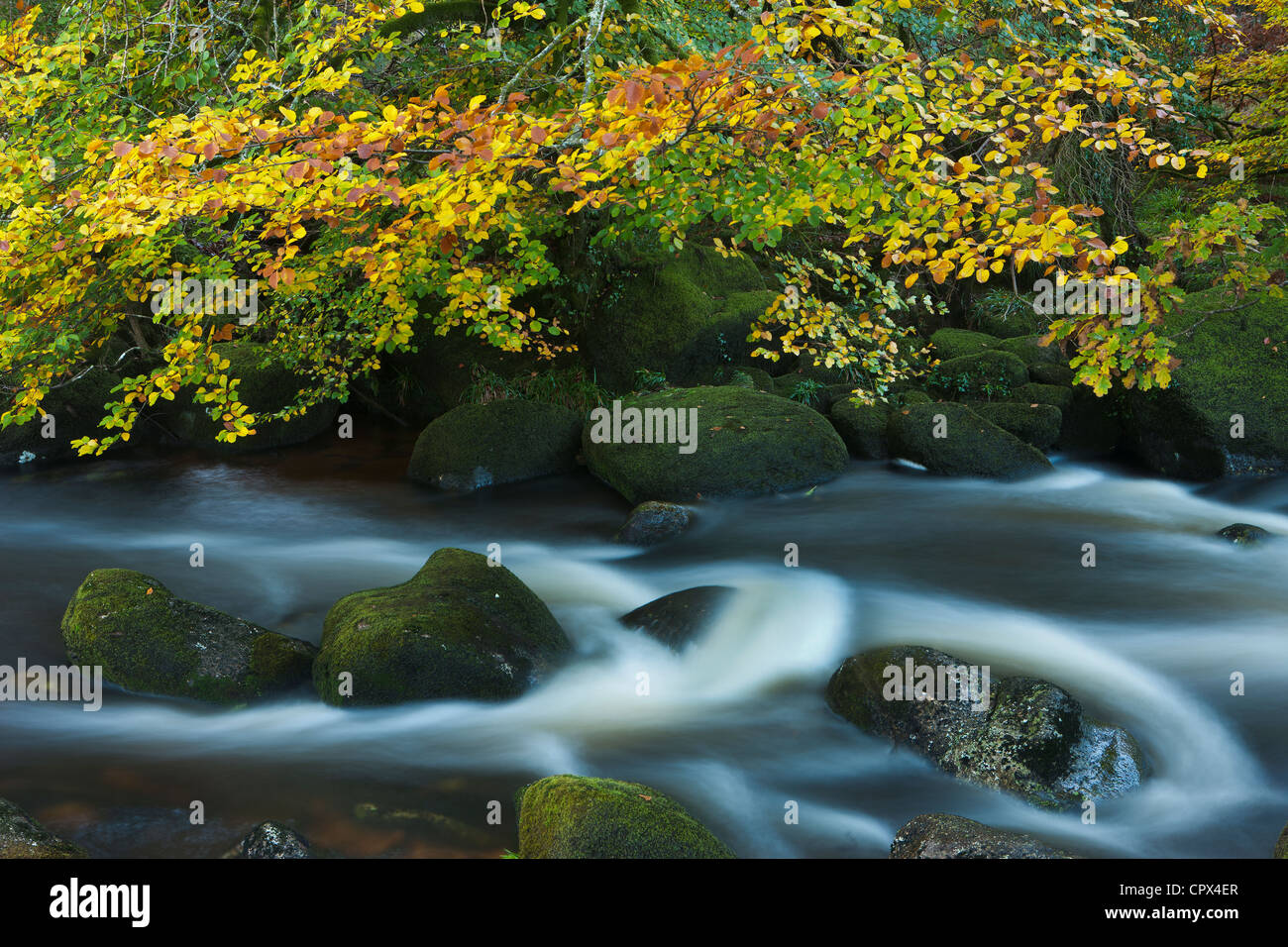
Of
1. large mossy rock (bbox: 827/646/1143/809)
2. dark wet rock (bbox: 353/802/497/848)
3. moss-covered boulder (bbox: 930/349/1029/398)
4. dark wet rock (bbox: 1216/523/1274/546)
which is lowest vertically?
dark wet rock (bbox: 353/802/497/848)

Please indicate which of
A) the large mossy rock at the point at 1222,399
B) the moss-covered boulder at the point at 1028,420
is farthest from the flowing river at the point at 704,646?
the moss-covered boulder at the point at 1028,420

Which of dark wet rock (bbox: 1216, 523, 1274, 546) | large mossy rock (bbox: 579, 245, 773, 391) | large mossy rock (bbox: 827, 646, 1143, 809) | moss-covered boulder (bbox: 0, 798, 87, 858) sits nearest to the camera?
moss-covered boulder (bbox: 0, 798, 87, 858)

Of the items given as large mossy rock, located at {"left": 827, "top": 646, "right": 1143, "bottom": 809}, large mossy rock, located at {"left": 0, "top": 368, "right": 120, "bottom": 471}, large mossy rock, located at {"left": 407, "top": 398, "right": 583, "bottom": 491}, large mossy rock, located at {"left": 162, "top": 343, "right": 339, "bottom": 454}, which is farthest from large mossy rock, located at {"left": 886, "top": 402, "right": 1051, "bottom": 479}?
large mossy rock, located at {"left": 0, "top": 368, "right": 120, "bottom": 471}

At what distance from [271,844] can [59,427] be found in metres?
9.51

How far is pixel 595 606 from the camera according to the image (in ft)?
25.1

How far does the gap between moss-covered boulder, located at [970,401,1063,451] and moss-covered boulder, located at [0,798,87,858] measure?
1023 centimetres

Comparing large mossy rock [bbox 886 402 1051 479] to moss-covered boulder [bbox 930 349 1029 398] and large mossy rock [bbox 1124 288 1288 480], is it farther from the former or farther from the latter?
moss-covered boulder [bbox 930 349 1029 398]

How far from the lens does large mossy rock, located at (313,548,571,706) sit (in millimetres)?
5844

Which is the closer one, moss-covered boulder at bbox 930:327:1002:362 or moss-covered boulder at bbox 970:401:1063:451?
moss-covered boulder at bbox 970:401:1063:451

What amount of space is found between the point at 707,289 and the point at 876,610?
6715 millimetres

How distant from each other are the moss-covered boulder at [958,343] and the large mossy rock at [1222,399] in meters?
2.93

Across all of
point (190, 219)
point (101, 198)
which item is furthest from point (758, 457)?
point (101, 198)

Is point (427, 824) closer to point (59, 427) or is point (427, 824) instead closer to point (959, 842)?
point (959, 842)

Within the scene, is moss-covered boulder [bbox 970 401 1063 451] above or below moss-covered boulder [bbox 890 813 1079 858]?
above
